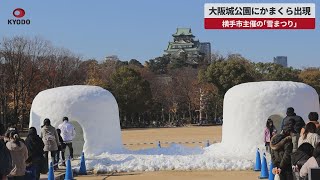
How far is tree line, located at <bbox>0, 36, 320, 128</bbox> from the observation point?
45.8 meters

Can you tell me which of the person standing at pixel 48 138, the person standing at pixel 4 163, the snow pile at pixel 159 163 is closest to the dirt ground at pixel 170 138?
the snow pile at pixel 159 163

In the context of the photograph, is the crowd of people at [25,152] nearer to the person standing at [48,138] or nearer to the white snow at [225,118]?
the person standing at [48,138]

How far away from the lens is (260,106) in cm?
1841

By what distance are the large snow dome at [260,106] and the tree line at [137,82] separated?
28708 millimetres

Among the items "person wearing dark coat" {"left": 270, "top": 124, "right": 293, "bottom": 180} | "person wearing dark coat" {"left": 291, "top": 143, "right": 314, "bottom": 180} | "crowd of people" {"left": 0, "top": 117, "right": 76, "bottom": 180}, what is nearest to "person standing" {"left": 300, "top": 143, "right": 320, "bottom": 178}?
"person wearing dark coat" {"left": 291, "top": 143, "right": 314, "bottom": 180}

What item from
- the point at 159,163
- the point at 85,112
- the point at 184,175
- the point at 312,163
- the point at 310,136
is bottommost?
the point at 184,175

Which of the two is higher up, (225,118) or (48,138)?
(225,118)

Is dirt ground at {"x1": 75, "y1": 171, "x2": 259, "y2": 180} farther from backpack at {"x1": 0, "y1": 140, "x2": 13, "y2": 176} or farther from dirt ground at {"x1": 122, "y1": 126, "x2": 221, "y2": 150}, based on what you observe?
dirt ground at {"x1": 122, "y1": 126, "x2": 221, "y2": 150}

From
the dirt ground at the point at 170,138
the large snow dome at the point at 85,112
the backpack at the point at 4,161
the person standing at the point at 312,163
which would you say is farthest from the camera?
the dirt ground at the point at 170,138

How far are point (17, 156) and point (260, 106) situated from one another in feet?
38.3

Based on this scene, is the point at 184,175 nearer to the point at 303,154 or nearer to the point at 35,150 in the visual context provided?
the point at 35,150

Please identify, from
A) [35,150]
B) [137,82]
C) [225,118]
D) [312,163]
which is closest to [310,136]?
[312,163]

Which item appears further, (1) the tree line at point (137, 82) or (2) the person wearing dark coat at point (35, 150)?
(1) the tree line at point (137, 82)

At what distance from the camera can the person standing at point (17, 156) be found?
8234 mm
